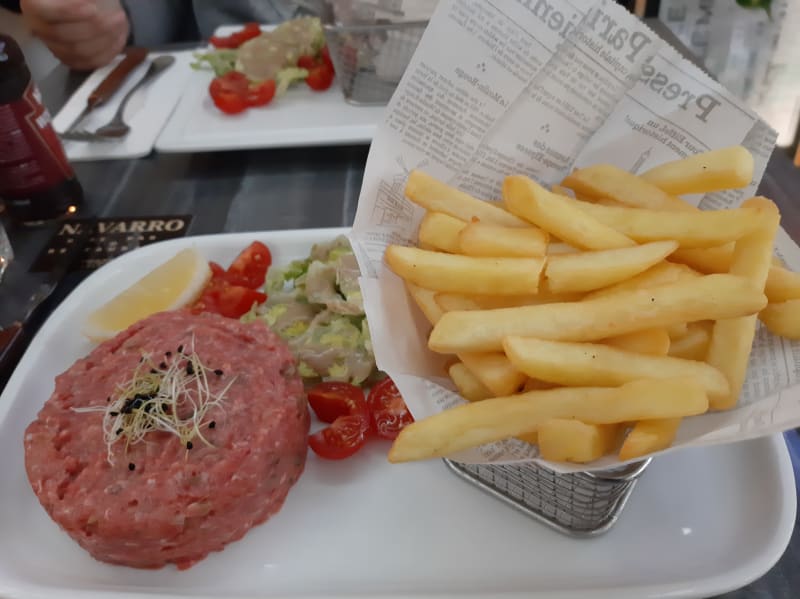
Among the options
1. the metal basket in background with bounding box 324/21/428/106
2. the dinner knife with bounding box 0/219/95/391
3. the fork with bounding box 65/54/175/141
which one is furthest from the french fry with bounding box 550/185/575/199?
the fork with bounding box 65/54/175/141

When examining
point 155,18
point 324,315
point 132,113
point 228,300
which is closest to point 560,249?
point 324,315

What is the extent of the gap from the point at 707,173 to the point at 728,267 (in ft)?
0.68

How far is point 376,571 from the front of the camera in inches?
55.7

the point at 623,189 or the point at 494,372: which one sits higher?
the point at 623,189

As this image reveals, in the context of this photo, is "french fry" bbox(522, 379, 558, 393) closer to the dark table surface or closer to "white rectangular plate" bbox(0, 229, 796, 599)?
"white rectangular plate" bbox(0, 229, 796, 599)

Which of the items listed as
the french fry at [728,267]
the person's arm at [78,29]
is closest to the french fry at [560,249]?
the french fry at [728,267]

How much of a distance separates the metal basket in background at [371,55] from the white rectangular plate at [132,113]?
961 mm

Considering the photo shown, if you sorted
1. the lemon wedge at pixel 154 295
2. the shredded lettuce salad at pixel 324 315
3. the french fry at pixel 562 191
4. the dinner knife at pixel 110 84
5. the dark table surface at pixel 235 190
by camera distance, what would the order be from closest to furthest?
the french fry at pixel 562 191, the shredded lettuce salad at pixel 324 315, the lemon wedge at pixel 154 295, the dark table surface at pixel 235 190, the dinner knife at pixel 110 84

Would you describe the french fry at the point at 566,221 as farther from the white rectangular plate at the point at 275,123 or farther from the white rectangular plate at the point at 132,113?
the white rectangular plate at the point at 132,113

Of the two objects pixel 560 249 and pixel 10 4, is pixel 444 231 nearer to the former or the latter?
pixel 560 249

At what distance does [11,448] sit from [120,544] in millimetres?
613

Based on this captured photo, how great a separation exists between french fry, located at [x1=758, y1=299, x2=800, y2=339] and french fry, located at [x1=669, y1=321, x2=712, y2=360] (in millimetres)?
116

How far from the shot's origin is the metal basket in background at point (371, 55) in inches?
110

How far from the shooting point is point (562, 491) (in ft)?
4.24
